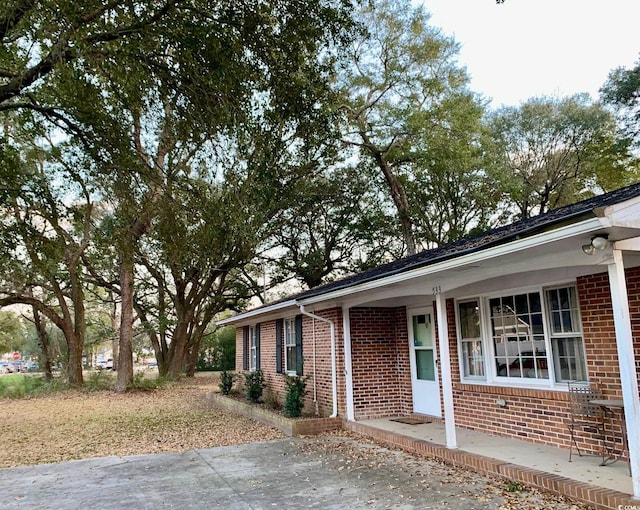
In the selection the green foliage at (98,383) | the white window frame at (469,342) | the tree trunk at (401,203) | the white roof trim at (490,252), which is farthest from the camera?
the tree trunk at (401,203)

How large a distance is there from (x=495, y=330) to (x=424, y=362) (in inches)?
81.5

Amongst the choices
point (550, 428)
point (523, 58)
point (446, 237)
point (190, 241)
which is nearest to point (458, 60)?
point (523, 58)

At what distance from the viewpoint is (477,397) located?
24.3 feet

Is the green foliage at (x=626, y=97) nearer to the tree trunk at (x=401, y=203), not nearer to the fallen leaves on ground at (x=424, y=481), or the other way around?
the tree trunk at (x=401, y=203)

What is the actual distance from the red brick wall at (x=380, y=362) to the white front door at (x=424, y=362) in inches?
7.3

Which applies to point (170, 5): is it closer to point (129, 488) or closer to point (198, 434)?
point (129, 488)

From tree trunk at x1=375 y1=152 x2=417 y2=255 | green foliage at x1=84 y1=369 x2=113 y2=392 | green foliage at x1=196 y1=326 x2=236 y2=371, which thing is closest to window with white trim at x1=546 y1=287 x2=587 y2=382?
tree trunk at x1=375 y1=152 x2=417 y2=255

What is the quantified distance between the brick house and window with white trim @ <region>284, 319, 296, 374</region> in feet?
0.09

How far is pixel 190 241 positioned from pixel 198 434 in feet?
12.6

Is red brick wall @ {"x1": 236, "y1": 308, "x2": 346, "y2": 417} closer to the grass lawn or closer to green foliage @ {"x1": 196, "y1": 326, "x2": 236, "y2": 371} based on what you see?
the grass lawn

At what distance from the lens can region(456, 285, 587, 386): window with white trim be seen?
6.11 meters

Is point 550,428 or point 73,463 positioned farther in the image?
point 73,463

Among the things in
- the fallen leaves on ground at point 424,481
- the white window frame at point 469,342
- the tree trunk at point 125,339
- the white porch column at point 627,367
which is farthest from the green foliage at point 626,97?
the tree trunk at point 125,339

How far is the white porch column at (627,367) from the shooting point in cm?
410
